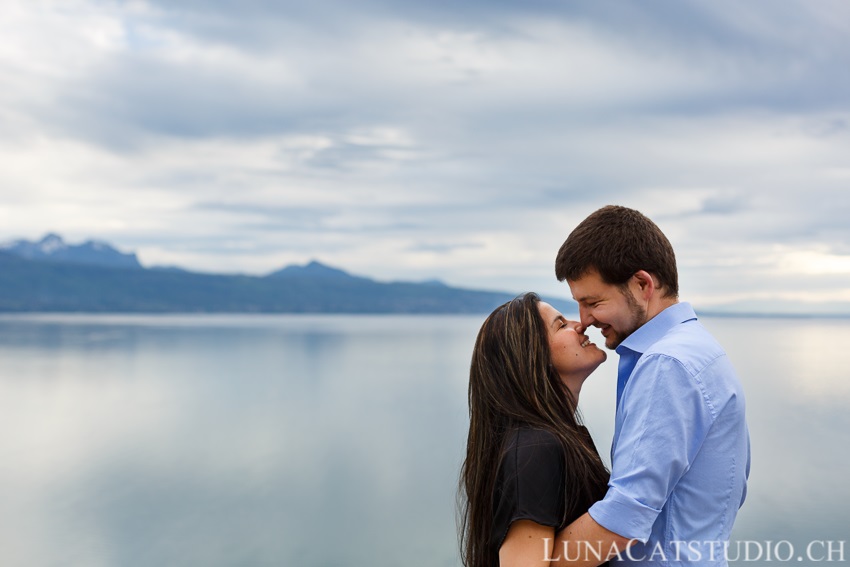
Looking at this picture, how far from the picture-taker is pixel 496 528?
8.48 ft

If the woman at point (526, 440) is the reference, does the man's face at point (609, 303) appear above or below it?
above

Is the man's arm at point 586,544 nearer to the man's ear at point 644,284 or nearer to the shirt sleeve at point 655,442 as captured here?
the shirt sleeve at point 655,442

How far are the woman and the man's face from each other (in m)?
0.24

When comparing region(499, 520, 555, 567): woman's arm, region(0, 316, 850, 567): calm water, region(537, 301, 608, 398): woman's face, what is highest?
region(537, 301, 608, 398): woman's face

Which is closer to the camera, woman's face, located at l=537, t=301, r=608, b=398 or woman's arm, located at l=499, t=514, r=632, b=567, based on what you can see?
woman's arm, located at l=499, t=514, r=632, b=567

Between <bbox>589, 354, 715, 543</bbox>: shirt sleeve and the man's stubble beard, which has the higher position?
the man's stubble beard

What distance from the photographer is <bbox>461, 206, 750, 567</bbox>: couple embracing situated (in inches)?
85.6

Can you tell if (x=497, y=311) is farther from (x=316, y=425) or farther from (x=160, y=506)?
(x=316, y=425)

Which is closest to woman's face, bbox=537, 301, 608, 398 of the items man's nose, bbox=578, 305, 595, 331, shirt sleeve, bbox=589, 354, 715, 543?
man's nose, bbox=578, 305, 595, 331

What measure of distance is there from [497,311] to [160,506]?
56.2 feet

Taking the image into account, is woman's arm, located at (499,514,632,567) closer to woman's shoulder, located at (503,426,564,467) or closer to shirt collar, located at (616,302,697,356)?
woman's shoulder, located at (503,426,564,467)

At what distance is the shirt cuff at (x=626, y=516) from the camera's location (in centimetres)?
217

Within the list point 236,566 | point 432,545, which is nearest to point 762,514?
point 432,545

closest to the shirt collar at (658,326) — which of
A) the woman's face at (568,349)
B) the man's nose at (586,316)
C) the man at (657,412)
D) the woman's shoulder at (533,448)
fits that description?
the man at (657,412)
